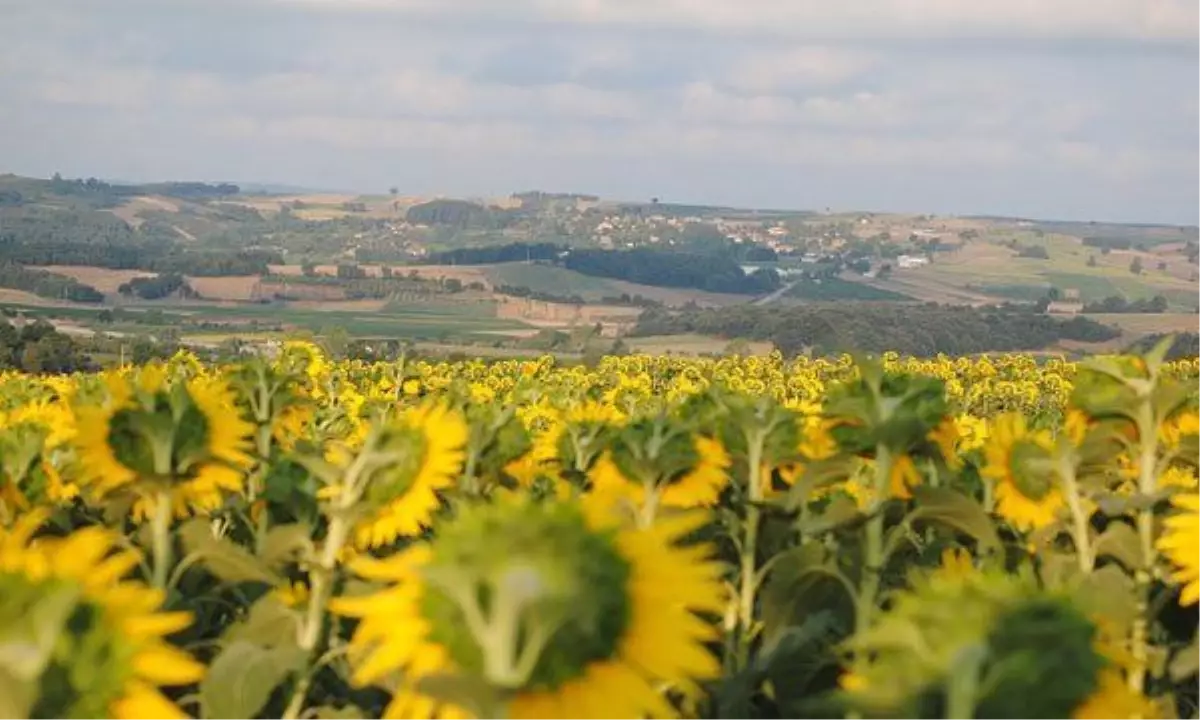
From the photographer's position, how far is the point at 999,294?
153750 millimetres

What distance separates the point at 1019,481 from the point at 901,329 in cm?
8273

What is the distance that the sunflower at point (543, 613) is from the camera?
1994mm

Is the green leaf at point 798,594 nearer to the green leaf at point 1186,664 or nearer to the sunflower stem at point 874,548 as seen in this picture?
the sunflower stem at point 874,548

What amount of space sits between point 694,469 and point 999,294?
15524cm

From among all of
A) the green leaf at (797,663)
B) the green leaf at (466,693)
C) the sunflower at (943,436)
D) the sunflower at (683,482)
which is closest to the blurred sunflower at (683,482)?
the sunflower at (683,482)

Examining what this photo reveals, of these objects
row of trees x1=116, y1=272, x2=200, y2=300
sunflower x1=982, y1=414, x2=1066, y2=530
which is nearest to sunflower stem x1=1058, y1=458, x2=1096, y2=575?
sunflower x1=982, y1=414, x2=1066, y2=530

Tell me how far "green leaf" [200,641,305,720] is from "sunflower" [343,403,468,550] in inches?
34.8

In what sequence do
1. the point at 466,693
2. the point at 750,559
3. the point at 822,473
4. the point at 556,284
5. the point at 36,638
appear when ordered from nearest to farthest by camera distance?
1. the point at 466,693
2. the point at 36,638
3. the point at 822,473
4. the point at 750,559
5. the point at 556,284

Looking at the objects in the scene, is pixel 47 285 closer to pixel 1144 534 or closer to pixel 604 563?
pixel 1144 534

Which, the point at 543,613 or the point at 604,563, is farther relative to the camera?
→ the point at 604,563

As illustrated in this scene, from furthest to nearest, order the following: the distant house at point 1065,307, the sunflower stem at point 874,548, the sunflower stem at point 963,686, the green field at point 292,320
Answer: the distant house at point 1065,307 → the green field at point 292,320 → the sunflower stem at point 874,548 → the sunflower stem at point 963,686

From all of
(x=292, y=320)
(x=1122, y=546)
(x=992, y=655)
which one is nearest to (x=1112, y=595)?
(x=1122, y=546)

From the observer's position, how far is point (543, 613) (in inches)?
79.1

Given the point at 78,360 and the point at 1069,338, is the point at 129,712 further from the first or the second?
the point at 1069,338
